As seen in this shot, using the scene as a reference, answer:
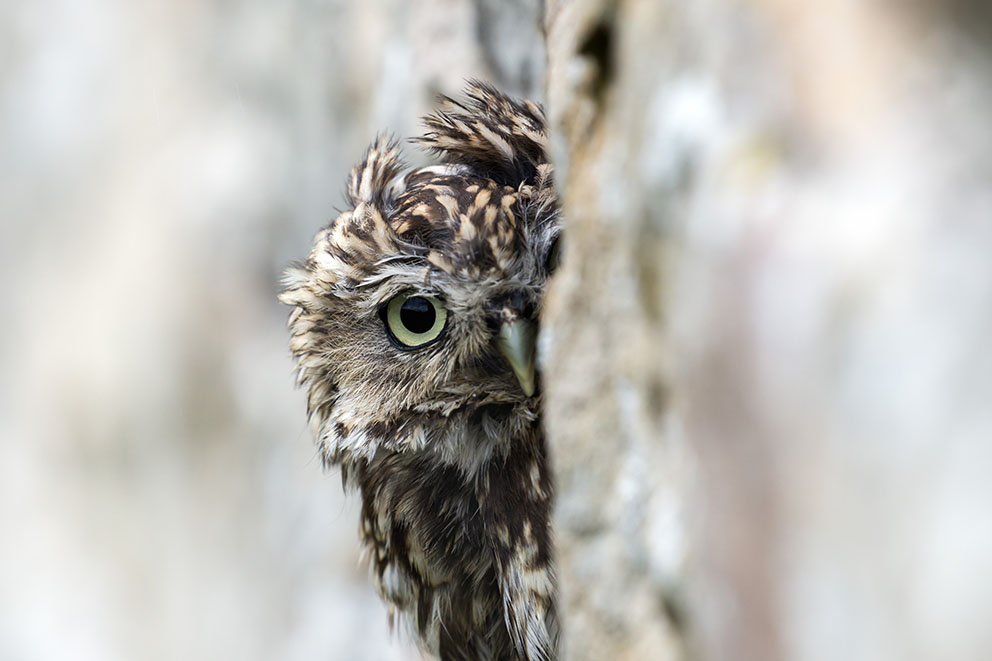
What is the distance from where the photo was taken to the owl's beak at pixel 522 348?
2.02m

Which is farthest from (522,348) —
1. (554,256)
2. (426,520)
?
(426,520)

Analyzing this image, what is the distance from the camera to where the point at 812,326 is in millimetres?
915

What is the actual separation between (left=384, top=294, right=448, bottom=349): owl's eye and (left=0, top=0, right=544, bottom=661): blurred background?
8.33 feet

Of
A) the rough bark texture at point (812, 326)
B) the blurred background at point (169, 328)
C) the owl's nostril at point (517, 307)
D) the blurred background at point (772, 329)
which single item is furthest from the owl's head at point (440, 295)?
the blurred background at point (169, 328)

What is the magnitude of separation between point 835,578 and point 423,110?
348cm

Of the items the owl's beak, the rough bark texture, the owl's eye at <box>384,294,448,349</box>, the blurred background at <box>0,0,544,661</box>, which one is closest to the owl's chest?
the owl's eye at <box>384,294,448,349</box>

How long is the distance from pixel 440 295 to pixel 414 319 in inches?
4.9

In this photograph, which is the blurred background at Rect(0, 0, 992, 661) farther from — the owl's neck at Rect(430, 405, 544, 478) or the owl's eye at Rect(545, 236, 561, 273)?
the owl's neck at Rect(430, 405, 544, 478)

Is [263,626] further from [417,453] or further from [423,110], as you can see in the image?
[417,453]

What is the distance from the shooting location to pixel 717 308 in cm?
102

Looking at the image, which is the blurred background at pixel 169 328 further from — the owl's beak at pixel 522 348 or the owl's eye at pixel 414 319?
the owl's beak at pixel 522 348

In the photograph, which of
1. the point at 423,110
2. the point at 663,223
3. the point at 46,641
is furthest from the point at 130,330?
the point at 663,223

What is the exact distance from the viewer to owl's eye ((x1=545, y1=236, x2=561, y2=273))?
2.12m

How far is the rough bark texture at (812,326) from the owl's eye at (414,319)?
3.20ft
